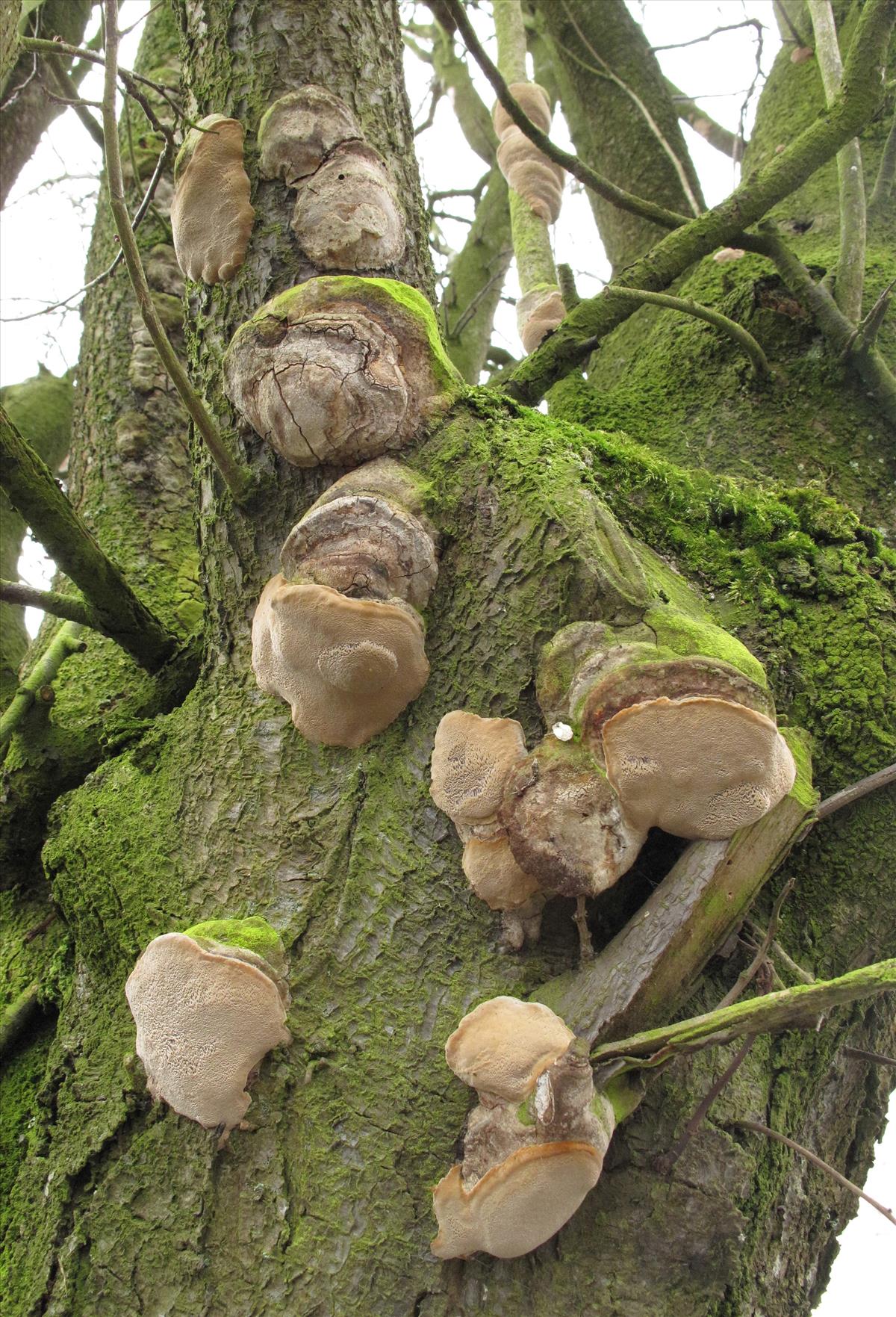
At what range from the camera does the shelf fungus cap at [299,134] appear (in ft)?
6.57

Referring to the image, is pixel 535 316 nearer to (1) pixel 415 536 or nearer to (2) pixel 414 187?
(2) pixel 414 187

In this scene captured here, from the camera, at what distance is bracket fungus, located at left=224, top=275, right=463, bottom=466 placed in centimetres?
167

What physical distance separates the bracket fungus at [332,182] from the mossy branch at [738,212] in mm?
533

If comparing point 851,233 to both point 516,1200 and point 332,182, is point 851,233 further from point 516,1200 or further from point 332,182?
point 516,1200

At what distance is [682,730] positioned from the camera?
129 centimetres

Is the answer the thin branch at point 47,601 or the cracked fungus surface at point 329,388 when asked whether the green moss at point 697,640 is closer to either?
the cracked fungus surface at point 329,388

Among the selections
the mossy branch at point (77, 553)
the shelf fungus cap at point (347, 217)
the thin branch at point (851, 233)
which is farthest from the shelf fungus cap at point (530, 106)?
the mossy branch at point (77, 553)

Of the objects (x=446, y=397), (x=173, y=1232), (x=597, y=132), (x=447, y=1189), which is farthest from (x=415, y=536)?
(x=597, y=132)

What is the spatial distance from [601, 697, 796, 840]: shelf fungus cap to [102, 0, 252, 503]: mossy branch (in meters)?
0.90

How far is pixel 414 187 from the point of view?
219 centimetres

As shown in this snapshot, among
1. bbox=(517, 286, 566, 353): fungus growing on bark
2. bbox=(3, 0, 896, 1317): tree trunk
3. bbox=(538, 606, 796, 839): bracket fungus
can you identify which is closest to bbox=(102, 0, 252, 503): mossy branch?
bbox=(3, 0, 896, 1317): tree trunk

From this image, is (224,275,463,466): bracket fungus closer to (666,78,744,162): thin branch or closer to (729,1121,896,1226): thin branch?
(729,1121,896,1226): thin branch

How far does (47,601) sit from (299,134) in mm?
1109

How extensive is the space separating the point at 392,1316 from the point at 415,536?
1.14 m
